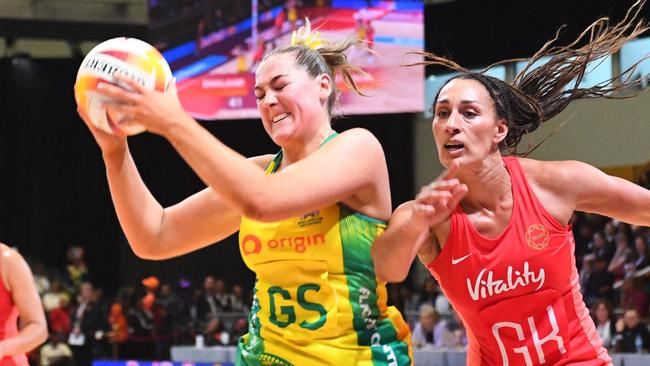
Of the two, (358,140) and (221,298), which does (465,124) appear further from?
(221,298)

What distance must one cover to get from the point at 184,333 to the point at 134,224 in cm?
1066

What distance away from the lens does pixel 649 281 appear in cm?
1083

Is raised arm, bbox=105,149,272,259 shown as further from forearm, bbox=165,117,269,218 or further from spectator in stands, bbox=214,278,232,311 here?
spectator in stands, bbox=214,278,232,311

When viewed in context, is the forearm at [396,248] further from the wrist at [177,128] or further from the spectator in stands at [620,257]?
the spectator in stands at [620,257]

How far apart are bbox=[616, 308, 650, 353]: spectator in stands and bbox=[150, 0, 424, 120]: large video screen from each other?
153 inches

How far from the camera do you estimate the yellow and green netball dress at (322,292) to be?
2646 mm

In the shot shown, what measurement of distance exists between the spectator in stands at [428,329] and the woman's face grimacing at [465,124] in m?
7.57

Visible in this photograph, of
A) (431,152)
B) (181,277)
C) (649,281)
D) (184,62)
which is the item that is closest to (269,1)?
(184,62)

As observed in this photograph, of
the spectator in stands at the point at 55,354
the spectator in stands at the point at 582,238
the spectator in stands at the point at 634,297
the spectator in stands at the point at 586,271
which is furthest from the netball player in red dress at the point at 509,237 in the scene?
the spectator in stands at the point at 55,354

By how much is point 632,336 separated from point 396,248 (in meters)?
7.19

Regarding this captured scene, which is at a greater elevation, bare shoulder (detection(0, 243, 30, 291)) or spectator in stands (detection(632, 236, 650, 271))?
bare shoulder (detection(0, 243, 30, 291))

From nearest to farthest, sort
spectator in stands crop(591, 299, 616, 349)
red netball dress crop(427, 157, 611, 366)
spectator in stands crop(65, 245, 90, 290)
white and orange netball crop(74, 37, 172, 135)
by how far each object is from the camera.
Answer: white and orange netball crop(74, 37, 172, 135) < red netball dress crop(427, 157, 611, 366) < spectator in stands crop(591, 299, 616, 349) < spectator in stands crop(65, 245, 90, 290)

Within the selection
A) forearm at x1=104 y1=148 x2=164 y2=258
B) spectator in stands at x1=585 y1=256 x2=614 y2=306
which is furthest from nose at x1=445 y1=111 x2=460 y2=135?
spectator in stands at x1=585 y1=256 x2=614 y2=306

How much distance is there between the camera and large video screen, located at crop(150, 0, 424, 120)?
12.1 metres
